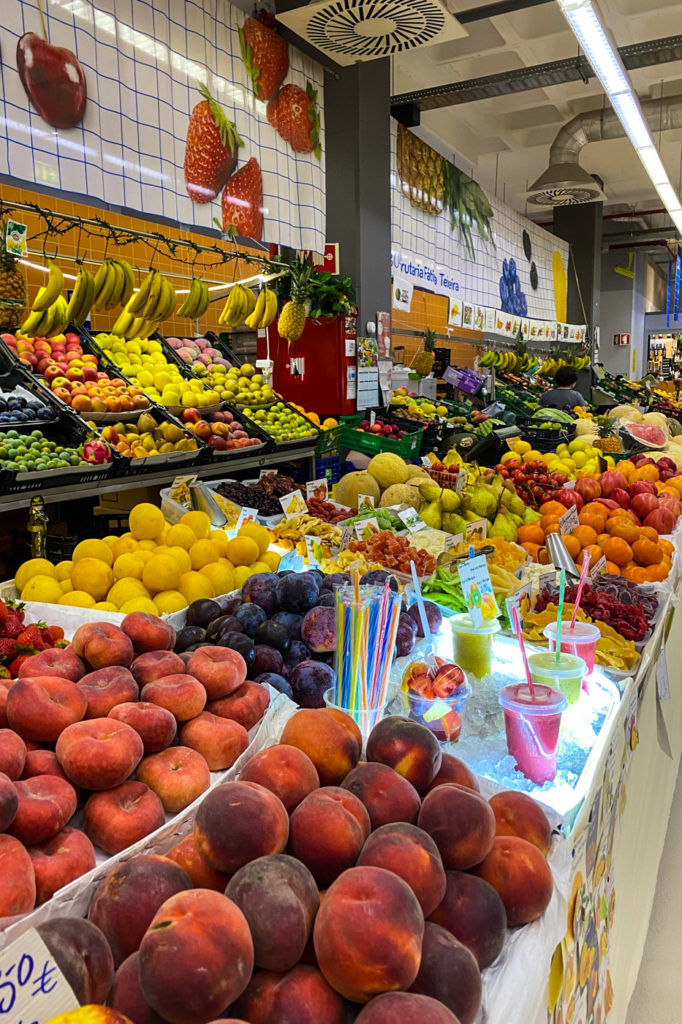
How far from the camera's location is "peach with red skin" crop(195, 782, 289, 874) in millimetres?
915

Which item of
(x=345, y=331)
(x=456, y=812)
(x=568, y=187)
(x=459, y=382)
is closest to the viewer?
(x=456, y=812)

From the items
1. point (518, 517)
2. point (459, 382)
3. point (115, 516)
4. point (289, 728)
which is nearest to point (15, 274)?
point (115, 516)

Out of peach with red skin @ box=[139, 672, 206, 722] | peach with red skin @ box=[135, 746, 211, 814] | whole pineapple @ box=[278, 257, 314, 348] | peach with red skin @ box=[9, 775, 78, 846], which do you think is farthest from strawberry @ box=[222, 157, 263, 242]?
peach with red skin @ box=[9, 775, 78, 846]

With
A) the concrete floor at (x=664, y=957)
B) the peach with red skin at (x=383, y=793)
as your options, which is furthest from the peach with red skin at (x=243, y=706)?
the concrete floor at (x=664, y=957)

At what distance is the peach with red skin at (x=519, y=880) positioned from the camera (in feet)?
3.38

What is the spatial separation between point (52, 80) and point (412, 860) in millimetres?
3876

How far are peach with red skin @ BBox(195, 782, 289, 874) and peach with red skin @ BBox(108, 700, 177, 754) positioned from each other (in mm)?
312

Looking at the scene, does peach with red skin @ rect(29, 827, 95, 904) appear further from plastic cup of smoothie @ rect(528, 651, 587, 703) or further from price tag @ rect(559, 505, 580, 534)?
price tag @ rect(559, 505, 580, 534)

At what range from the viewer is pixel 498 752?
166cm

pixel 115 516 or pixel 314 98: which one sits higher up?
pixel 314 98

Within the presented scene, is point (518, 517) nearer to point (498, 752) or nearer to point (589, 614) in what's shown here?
point (589, 614)

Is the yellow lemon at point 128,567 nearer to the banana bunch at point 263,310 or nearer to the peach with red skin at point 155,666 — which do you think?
the peach with red skin at point 155,666

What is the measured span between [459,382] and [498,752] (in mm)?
7609

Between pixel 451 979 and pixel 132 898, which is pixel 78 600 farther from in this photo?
pixel 451 979
